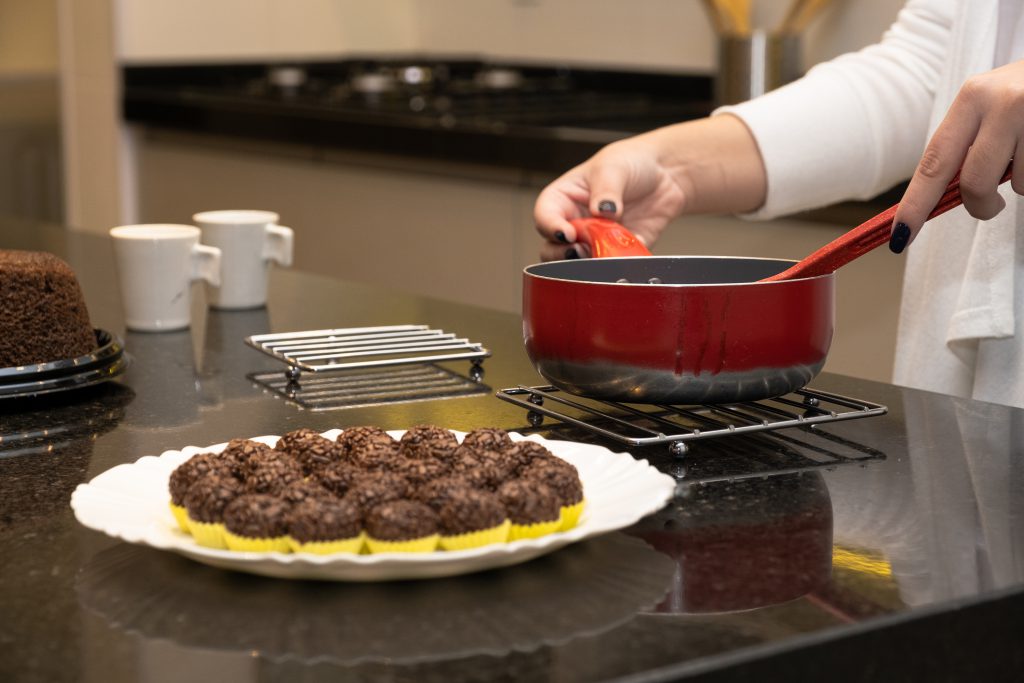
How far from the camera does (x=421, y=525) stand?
0.56 meters

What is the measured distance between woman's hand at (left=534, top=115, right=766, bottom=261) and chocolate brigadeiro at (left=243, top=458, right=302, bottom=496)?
564 mm

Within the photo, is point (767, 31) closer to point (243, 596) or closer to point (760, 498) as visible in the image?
point (760, 498)

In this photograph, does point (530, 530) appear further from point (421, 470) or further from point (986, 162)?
point (986, 162)

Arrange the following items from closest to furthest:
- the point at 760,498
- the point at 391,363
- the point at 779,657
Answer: the point at 779,657, the point at 760,498, the point at 391,363

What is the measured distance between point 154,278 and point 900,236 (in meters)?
0.71

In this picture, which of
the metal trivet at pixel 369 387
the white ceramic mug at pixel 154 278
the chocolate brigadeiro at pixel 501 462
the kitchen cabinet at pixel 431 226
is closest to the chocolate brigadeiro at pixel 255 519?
the chocolate brigadeiro at pixel 501 462

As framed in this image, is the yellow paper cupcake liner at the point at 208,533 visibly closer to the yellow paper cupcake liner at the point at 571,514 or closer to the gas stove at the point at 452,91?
the yellow paper cupcake liner at the point at 571,514

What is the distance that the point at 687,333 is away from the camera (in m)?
0.77

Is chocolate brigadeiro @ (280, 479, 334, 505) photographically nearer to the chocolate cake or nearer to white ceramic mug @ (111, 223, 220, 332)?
the chocolate cake

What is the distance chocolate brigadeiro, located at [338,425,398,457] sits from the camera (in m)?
0.68

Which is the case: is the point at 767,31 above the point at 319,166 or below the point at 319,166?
above

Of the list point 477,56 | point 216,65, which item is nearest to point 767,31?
point 477,56

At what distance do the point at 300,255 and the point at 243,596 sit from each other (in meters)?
2.36

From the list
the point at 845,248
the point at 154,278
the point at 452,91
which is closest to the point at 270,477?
the point at 845,248
